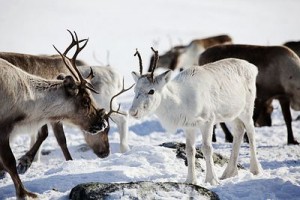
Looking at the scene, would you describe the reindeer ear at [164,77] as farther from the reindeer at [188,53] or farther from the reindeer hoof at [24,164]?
the reindeer at [188,53]

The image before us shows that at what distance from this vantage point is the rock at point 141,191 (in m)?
5.29

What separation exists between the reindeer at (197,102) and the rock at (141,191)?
0.85m

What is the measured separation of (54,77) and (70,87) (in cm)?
248

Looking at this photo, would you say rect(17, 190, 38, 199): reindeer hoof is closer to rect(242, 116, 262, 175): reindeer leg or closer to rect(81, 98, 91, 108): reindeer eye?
rect(81, 98, 91, 108): reindeer eye

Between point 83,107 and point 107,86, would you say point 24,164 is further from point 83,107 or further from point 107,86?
point 83,107

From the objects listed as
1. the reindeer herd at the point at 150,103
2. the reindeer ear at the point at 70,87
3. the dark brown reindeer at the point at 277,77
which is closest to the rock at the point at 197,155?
the reindeer herd at the point at 150,103

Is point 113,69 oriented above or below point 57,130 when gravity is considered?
above

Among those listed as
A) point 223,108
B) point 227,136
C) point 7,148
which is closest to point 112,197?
point 7,148

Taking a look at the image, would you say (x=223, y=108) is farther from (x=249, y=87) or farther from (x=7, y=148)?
(x=7, y=148)

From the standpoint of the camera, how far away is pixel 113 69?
9445 millimetres

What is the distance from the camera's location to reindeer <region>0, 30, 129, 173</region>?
832 centimetres

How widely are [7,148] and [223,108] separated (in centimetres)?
243

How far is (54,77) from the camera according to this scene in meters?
8.65

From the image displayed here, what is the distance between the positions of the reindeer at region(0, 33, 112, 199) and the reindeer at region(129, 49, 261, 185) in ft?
2.01
